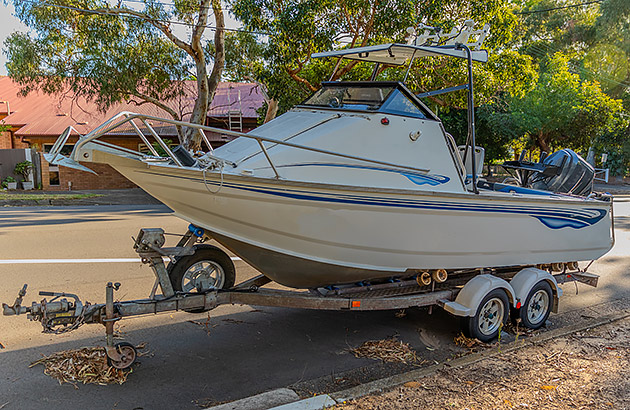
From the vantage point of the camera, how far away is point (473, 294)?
5.25 metres

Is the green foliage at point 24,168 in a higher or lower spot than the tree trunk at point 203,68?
lower

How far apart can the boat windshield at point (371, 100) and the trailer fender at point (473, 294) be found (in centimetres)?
188

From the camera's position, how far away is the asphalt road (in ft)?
13.4

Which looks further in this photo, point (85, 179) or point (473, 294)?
point (85, 179)

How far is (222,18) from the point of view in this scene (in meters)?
17.2

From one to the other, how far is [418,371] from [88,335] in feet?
11.1

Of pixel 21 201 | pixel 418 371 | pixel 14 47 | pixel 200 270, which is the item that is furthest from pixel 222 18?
pixel 418 371

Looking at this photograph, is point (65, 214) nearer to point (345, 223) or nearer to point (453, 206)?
point (345, 223)

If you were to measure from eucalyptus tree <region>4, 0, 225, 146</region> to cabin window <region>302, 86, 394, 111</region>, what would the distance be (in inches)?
489

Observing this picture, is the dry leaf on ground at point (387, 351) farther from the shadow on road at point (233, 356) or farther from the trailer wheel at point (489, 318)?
the trailer wheel at point (489, 318)

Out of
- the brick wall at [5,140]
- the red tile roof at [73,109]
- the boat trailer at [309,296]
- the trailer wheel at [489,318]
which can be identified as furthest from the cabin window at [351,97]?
the brick wall at [5,140]

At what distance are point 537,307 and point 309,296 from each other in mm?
2973

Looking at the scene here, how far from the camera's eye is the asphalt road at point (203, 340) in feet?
13.4

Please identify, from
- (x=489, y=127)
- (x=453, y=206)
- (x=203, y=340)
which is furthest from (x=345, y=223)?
(x=489, y=127)
